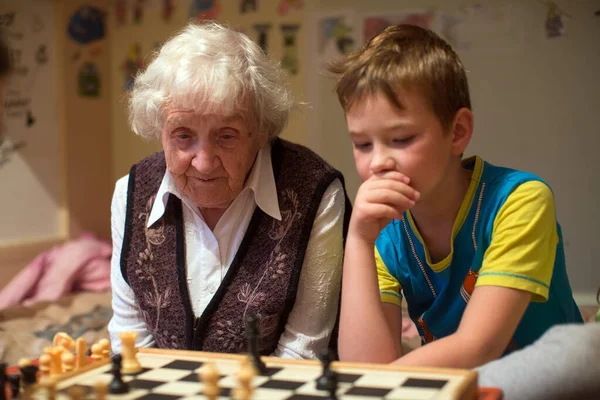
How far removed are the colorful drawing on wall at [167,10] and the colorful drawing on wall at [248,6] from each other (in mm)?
445

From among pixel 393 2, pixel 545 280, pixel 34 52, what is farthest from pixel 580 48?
pixel 34 52

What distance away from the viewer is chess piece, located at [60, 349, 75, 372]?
1290 millimetres

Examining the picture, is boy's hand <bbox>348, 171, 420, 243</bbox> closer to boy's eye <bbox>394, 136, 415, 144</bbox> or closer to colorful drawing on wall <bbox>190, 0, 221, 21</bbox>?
boy's eye <bbox>394, 136, 415, 144</bbox>

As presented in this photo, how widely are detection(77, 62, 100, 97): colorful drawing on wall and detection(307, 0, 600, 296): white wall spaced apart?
6.70 feet

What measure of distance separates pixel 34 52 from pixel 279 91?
265cm

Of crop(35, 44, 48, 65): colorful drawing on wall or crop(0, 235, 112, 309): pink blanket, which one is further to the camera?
crop(35, 44, 48, 65): colorful drawing on wall

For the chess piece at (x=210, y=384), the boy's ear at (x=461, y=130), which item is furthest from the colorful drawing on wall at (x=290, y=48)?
the chess piece at (x=210, y=384)

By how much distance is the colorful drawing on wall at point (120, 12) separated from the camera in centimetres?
439

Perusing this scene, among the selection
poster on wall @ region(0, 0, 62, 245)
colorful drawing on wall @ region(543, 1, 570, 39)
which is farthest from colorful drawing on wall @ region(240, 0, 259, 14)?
colorful drawing on wall @ region(543, 1, 570, 39)

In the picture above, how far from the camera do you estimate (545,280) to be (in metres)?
1.42

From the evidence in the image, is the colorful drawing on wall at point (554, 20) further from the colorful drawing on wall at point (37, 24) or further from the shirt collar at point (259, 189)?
the colorful drawing on wall at point (37, 24)

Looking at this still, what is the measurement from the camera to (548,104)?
3316 millimetres

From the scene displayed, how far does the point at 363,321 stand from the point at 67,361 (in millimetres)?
534

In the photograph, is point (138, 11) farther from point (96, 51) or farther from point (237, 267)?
point (237, 267)
